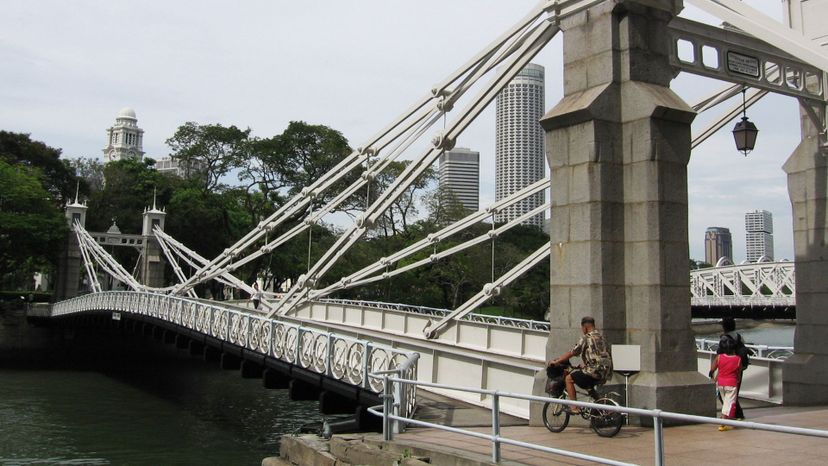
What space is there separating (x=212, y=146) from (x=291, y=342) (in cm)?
3815

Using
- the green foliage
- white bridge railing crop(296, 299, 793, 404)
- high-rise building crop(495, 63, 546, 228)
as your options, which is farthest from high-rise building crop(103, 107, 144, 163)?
white bridge railing crop(296, 299, 793, 404)

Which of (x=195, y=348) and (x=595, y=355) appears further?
(x=195, y=348)

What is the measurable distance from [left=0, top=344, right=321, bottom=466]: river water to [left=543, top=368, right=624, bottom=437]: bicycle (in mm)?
11116

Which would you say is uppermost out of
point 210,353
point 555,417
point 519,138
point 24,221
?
point 519,138

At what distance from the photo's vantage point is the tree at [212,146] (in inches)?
2007

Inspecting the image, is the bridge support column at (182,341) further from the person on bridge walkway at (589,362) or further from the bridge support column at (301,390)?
the person on bridge walkway at (589,362)

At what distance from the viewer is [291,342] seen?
16312 millimetres

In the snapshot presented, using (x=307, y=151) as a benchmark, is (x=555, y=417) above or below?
below

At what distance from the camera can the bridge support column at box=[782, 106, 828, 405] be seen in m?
11.8

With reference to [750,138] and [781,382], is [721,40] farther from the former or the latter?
[781,382]

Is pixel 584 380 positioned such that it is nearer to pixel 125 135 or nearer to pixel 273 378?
pixel 273 378

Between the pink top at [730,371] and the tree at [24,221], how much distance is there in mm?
38539

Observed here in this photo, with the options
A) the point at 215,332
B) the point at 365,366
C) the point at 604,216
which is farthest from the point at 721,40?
the point at 215,332

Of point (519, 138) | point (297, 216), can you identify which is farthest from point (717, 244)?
point (297, 216)
